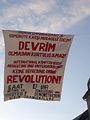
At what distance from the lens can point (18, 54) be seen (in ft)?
37.5

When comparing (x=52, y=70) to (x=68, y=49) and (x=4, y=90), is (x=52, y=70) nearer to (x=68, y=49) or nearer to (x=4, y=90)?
(x=68, y=49)

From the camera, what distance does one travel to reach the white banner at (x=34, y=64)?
11297 mm

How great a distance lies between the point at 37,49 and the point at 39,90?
1527mm

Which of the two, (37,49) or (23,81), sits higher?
(37,49)

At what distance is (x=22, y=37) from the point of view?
452 inches

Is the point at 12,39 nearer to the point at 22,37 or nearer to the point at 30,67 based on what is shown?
the point at 22,37

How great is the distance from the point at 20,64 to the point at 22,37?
999 mm

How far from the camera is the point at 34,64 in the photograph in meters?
11.7

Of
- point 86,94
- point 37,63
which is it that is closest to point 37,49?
point 37,63

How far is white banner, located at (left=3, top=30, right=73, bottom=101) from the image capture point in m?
11.3

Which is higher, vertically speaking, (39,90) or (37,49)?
(37,49)

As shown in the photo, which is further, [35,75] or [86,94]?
[86,94]

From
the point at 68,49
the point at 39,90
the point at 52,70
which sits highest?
the point at 68,49

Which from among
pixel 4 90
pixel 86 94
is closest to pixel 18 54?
pixel 4 90
